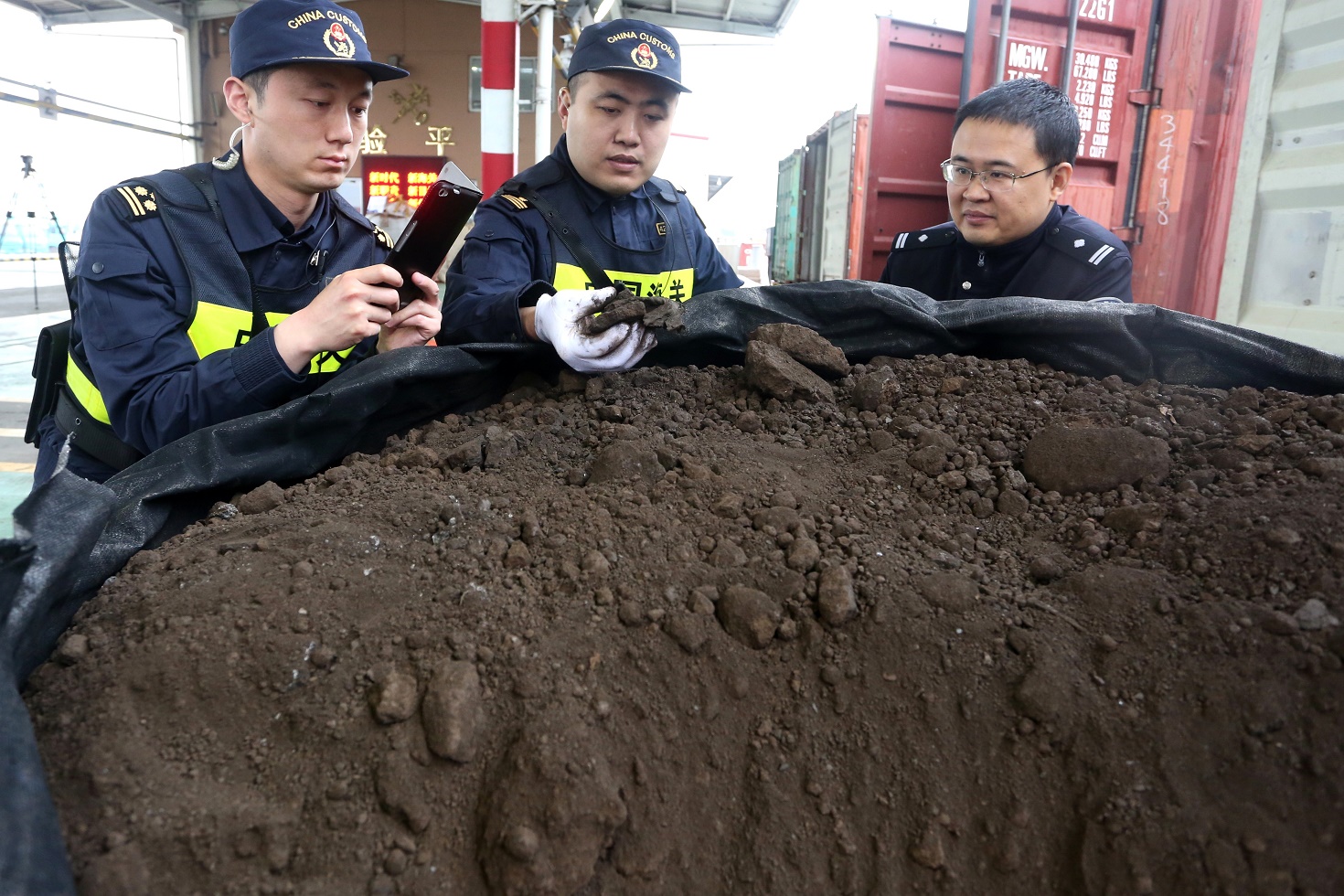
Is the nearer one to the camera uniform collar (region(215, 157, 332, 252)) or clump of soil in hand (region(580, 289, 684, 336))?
clump of soil in hand (region(580, 289, 684, 336))

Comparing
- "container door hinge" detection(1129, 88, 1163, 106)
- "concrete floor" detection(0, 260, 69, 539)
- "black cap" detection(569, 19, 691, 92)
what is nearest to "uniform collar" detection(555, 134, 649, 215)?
"black cap" detection(569, 19, 691, 92)

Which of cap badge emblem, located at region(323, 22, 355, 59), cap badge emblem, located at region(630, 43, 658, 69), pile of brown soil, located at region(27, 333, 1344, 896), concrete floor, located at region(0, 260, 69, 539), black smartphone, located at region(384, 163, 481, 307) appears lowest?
concrete floor, located at region(0, 260, 69, 539)

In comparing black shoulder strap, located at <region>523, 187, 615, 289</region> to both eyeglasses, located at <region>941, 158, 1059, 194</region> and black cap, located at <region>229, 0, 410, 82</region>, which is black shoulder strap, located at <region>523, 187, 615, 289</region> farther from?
eyeglasses, located at <region>941, 158, 1059, 194</region>

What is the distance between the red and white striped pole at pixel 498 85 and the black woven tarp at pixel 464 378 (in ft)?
12.3

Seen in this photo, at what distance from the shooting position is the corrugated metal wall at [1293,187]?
2.65 metres

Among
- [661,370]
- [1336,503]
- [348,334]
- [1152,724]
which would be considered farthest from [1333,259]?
[348,334]

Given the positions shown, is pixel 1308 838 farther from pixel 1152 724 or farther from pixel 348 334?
pixel 348 334

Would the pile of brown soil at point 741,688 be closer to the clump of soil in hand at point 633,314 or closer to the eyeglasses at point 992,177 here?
the clump of soil in hand at point 633,314

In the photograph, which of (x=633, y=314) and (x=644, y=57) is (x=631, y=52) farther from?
(x=633, y=314)

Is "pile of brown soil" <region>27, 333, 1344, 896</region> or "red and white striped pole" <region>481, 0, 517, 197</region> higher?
"red and white striped pole" <region>481, 0, 517, 197</region>

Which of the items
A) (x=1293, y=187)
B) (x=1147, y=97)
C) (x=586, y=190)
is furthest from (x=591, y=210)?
(x=1147, y=97)

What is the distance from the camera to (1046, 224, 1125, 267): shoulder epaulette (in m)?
1.85

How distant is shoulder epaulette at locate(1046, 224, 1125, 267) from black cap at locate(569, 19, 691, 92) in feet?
3.14

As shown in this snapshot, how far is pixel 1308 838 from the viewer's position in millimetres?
654
